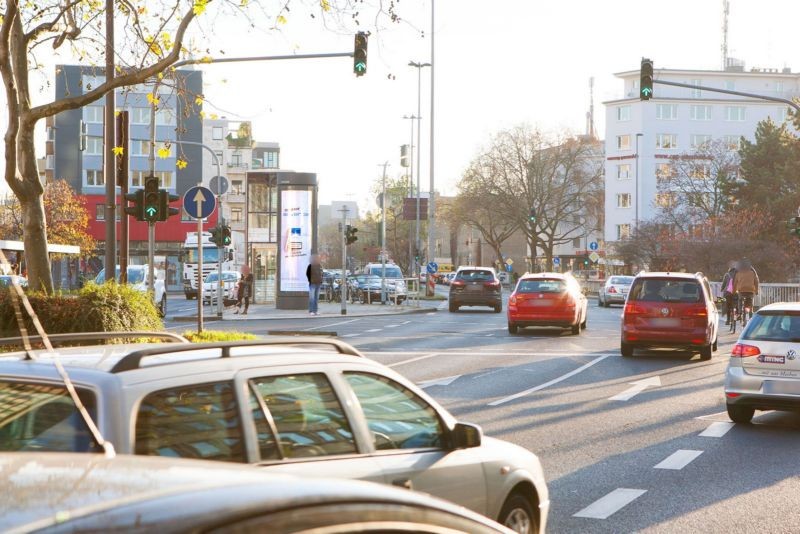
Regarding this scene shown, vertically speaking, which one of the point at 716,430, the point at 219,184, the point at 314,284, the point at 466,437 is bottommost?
the point at 716,430

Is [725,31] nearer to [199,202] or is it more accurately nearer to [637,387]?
[199,202]

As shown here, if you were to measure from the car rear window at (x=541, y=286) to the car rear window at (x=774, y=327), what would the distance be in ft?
51.4

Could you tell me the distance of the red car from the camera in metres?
28.3

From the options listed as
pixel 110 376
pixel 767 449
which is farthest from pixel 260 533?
pixel 767 449

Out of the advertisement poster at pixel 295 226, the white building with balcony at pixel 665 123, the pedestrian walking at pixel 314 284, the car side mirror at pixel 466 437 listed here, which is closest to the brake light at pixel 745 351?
the car side mirror at pixel 466 437

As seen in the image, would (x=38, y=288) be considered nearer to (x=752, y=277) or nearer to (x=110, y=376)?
(x=110, y=376)

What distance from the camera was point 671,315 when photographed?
21375 millimetres

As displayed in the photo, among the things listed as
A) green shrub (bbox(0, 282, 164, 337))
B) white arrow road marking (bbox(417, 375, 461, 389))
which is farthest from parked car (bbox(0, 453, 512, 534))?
green shrub (bbox(0, 282, 164, 337))

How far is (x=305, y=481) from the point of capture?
7.47ft

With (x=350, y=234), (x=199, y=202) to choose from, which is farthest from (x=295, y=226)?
(x=199, y=202)

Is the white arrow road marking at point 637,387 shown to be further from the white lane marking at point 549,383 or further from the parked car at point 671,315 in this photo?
the parked car at point 671,315

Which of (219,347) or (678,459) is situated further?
(678,459)

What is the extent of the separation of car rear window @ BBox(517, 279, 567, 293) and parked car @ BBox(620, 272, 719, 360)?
6.75 m

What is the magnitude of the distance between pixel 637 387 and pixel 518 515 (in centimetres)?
1130
